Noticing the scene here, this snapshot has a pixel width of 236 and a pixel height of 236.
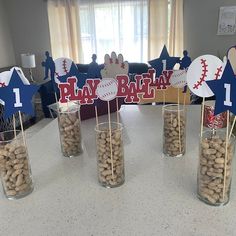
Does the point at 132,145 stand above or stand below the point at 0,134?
below

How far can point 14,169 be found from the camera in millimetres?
721

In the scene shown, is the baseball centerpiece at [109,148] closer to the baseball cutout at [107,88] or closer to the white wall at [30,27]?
the baseball cutout at [107,88]

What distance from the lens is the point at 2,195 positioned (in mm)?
762

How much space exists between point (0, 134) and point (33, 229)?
0.34 meters

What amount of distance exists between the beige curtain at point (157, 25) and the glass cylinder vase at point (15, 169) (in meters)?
3.94

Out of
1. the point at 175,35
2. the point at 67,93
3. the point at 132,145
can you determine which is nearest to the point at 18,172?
the point at 67,93

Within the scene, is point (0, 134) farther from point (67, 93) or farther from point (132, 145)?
point (132, 145)

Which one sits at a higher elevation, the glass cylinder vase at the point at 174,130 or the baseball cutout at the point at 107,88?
the baseball cutout at the point at 107,88

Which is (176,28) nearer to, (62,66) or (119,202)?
(62,66)

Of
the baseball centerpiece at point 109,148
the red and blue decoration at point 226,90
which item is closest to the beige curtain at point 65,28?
the baseball centerpiece at point 109,148

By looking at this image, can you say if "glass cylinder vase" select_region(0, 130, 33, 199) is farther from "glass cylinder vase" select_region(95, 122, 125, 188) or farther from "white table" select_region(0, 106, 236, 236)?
"glass cylinder vase" select_region(95, 122, 125, 188)

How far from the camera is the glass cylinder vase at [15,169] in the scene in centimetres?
72

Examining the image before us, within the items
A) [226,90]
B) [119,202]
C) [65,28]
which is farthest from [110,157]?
[65,28]

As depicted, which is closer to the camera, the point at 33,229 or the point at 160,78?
the point at 33,229
